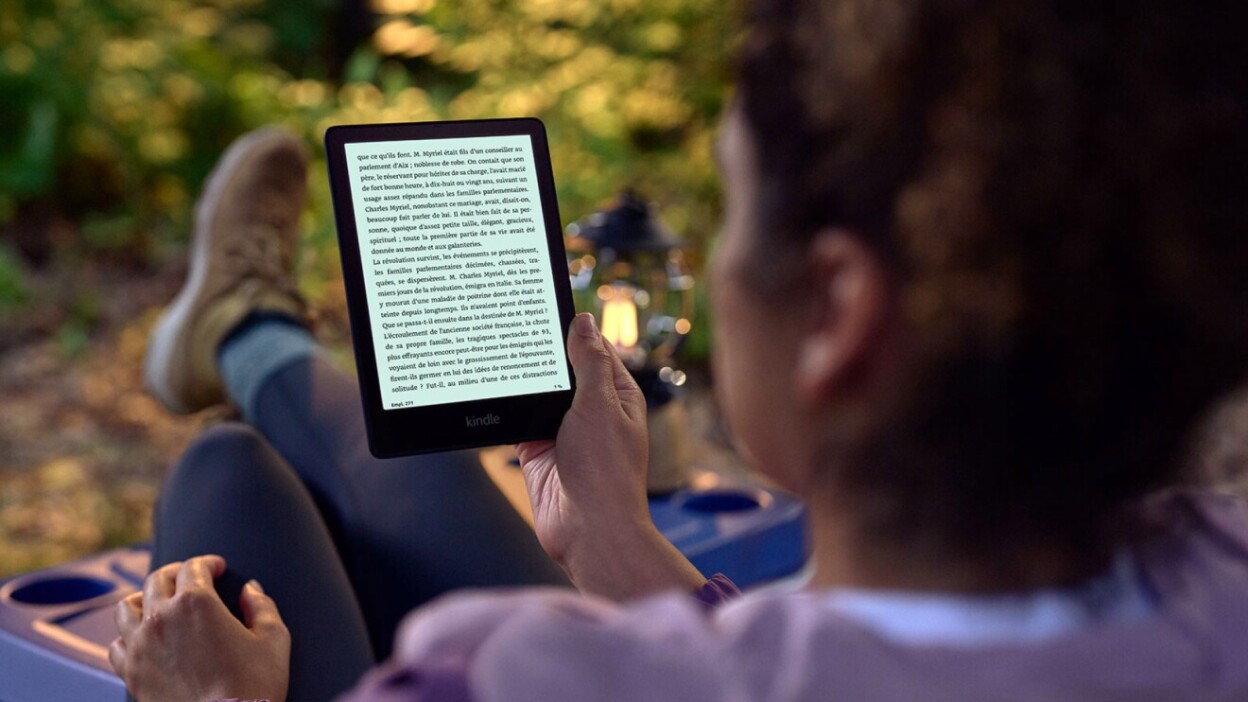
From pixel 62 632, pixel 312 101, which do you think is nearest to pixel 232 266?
pixel 62 632

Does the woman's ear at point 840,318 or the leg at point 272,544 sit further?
the leg at point 272,544

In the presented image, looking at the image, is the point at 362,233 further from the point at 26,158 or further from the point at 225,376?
the point at 26,158

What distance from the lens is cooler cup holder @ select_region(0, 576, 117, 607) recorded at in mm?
1390

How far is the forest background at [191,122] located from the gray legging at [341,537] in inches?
74.4

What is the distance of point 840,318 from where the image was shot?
49cm

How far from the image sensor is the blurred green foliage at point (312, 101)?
139 inches

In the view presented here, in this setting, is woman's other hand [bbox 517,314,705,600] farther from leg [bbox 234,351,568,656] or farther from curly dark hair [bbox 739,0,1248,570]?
curly dark hair [bbox 739,0,1248,570]

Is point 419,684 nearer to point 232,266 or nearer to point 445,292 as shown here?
point 445,292

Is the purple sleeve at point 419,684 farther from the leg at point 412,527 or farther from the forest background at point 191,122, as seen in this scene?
the forest background at point 191,122

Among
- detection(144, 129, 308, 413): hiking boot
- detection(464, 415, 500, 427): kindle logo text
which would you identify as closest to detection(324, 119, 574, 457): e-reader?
detection(464, 415, 500, 427): kindle logo text

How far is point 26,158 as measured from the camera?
11.4 ft

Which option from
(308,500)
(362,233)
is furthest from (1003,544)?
(308,500)

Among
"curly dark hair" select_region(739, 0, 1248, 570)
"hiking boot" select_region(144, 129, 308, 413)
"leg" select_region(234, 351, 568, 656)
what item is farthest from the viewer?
"hiking boot" select_region(144, 129, 308, 413)

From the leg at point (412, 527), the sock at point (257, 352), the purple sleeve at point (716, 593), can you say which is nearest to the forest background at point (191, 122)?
the sock at point (257, 352)
